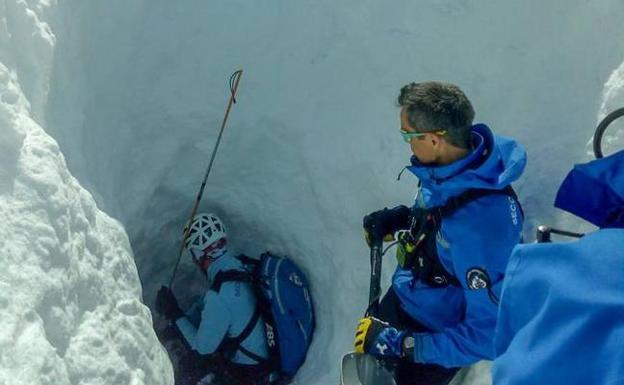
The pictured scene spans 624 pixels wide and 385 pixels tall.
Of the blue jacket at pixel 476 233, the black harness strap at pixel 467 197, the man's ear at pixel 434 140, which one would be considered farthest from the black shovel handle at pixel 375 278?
the man's ear at pixel 434 140

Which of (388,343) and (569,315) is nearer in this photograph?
(569,315)

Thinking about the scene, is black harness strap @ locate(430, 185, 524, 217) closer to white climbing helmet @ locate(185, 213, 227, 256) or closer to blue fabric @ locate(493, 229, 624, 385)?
blue fabric @ locate(493, 229, 624, 385)

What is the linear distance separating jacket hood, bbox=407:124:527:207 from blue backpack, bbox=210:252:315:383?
3016mm

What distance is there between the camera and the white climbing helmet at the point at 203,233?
6.94 m

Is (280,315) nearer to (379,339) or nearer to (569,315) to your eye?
(379,339)

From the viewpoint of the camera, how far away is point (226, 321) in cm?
666

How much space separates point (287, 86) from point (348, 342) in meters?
2.46

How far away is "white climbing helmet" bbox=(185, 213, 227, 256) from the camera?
22.8 feet

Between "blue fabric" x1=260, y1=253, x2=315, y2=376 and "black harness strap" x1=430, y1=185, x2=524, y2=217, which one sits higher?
"black harness strap" x1=430, y1=185, x2=524, y2=217

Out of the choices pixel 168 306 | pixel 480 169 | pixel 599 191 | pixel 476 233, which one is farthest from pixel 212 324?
pixel 599 191

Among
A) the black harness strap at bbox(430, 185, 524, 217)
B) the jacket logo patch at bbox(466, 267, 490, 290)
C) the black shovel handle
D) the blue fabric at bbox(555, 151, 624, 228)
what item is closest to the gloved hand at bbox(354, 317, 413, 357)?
the black shovel handle

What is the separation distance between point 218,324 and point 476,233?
3.42 m

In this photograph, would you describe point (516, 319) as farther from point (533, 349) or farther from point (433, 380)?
point (433, 380)

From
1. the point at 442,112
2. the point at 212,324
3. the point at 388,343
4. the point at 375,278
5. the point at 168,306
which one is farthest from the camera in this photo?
the point at 168,306
